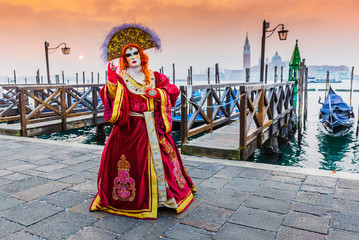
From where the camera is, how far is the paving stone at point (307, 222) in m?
2.42

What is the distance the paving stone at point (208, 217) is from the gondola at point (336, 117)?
407 inches

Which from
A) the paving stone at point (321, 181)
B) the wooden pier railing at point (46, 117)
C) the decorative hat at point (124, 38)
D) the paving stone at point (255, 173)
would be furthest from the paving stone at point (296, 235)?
the wooden pier railing at point (46, 117)

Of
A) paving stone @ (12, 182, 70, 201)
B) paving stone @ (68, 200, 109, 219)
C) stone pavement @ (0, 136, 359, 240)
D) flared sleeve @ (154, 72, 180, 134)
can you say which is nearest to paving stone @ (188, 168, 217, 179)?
stone pavement @ (0, 136, 359, 240)

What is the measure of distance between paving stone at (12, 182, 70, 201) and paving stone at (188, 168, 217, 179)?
1514mm

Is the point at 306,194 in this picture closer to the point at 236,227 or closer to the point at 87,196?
the point at 236,227

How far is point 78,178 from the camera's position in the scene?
3721 mm

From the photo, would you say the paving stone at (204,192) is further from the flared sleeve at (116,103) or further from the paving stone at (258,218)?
the flared sleeve at (116,103)

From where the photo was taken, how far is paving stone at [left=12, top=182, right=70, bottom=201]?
3133mm

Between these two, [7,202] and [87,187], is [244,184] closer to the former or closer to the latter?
[87,187]

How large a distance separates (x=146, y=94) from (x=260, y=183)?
173 centimetres

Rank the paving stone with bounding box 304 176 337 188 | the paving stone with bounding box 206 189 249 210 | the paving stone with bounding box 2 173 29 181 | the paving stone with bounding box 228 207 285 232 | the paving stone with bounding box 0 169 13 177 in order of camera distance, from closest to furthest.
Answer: the paving stone with bounding box 228 207 285 232 < the paving stone with bounding box 206 189 249 210 < the paving stone with bounding box 304 176 337 188 < the paving stone with bounding box 2 173 29 181 < the paving stone with bounding box 0 169 13 177

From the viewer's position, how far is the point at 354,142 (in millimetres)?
10555

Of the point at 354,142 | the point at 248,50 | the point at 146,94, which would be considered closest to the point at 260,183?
the point at 146,94

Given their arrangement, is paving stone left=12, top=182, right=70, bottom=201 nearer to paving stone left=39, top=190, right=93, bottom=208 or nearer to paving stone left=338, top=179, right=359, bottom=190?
paving stone left=39, top=190, right=93, bottom=208
